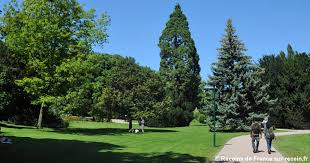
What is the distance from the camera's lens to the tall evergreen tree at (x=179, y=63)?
65.1 metres

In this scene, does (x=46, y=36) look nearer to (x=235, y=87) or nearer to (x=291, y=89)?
(x=235, y=87)

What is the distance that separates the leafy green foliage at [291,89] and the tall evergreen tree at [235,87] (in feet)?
20.2

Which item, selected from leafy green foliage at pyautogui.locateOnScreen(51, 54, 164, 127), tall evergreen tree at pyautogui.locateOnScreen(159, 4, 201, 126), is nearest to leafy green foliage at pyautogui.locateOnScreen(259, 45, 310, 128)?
tall evergreen tree at pyautogui.locateOnScreen(159, 4, 201, 126)

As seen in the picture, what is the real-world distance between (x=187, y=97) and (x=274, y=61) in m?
14.7

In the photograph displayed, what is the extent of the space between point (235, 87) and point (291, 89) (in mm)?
11638

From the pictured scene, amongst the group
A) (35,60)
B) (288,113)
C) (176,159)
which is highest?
(35,60)

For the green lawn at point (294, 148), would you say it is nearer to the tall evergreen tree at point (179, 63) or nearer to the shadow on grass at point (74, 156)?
the shadow on grass at point (74, 156)

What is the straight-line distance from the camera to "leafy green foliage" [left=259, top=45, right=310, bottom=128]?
5300 centimetres

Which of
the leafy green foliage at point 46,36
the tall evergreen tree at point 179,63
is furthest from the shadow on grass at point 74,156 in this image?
the tall evergreen tree at point 179,63

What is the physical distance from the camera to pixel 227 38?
49250mm

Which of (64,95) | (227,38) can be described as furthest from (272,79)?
(64,95)

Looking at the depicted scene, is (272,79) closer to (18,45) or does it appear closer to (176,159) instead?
(18,45)

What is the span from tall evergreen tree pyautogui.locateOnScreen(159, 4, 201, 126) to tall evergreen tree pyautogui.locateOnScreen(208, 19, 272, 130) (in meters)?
16.0

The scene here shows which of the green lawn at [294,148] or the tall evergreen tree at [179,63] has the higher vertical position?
the tall evergreen tree at [179,63]
